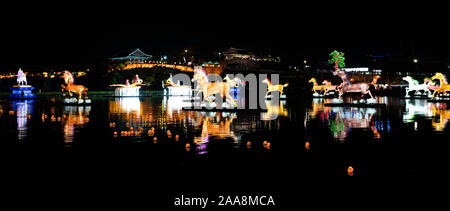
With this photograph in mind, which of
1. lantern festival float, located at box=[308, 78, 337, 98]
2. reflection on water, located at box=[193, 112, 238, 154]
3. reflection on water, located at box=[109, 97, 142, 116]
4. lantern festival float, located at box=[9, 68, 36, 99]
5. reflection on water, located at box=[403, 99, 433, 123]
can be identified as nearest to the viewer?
reflection on water, located at box=[193, 112, 238, 154]

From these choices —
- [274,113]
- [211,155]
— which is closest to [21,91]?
[274,113]

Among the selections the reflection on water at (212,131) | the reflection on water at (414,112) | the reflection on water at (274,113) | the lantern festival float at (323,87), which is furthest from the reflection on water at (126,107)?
the lantern festival float at (323,87)

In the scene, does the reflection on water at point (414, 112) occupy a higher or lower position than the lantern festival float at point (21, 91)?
lower

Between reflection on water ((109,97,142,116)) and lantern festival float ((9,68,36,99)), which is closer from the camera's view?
reflection on water ((109,97,142,116))

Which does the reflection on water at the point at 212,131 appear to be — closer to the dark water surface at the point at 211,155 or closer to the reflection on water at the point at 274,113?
the dark water surface at the point at 211,155

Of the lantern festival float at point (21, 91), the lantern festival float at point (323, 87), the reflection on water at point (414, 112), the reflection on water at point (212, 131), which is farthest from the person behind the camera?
the lantern festival float at point (21, 91)

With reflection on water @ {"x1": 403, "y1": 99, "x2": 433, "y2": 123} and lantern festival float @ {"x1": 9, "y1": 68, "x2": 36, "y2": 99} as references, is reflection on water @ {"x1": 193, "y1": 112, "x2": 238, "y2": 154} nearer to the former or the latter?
reflection on water @ {"x1": 403, "y1": 99, "x2": 433, "y2": 123}

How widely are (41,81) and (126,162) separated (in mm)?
47690

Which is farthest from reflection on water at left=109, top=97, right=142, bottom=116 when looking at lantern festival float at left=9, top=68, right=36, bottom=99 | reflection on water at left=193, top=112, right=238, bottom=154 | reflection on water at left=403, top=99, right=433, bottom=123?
lantern festival float at left=9, top=68, right=36, bottom=99

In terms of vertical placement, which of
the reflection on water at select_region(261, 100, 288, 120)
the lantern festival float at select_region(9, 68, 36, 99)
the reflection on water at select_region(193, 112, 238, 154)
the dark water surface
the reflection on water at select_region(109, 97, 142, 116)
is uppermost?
the lantern festival float at select_region(9, 68, 36, 99)

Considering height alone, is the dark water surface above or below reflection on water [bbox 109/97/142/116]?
below

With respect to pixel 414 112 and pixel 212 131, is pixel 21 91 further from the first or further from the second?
pixel 414 112

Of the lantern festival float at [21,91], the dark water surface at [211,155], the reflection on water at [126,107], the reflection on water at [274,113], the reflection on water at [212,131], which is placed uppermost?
the lantern festival float at [21,91]

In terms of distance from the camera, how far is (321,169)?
6.23 meters
